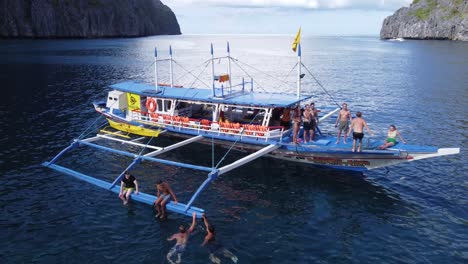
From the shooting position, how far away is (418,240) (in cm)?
1916

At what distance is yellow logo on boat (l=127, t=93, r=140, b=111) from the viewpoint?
118 feet

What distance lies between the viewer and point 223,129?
1182 inches

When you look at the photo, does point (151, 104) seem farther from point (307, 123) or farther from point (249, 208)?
point (249, 208)

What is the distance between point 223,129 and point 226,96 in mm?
3253

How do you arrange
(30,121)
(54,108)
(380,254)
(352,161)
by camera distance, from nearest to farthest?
(380,254) < (352,161) < (30,121) < (54,108)

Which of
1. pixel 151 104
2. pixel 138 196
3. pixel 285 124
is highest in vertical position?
pixel 151 104

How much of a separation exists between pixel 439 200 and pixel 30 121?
42873 mm

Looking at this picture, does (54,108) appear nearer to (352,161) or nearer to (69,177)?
(69,177)

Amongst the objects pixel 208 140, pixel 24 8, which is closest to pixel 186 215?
pixel 208 140

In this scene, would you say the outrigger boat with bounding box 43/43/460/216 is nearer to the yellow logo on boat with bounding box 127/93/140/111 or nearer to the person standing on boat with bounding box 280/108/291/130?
the yellow logo on boat with bounding box 127/93/140/111

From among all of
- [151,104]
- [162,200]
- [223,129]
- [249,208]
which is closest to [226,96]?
[223,129]

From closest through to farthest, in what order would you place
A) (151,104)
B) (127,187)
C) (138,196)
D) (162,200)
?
(162,200), (138,196), (127,187), (151,104)

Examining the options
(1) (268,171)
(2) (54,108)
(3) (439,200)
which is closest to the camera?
(3) (439,200)

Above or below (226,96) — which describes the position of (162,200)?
below
